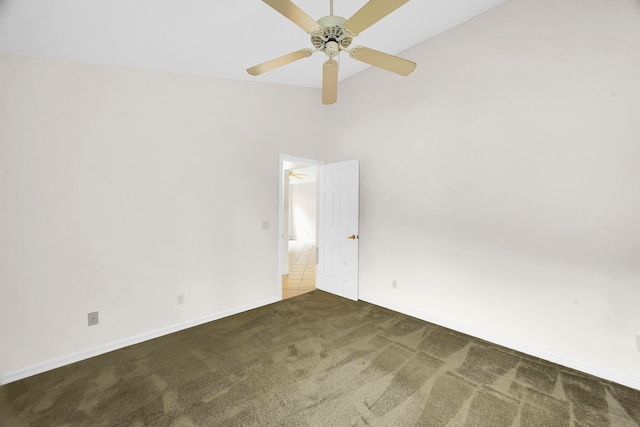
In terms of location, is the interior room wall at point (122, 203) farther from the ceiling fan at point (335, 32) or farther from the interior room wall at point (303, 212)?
the interior room wall at point (303, 212)

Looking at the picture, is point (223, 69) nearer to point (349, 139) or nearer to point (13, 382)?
point (349, 139)

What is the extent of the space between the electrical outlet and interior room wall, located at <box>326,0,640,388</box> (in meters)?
3.12

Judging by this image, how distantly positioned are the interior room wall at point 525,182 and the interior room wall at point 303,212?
6.84 m

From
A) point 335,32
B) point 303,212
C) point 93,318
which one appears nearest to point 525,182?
point 335,32

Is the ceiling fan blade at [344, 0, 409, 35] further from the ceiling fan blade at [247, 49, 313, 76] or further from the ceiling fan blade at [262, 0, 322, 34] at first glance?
the ceiling fan blade at [247, 49, 313, 76]

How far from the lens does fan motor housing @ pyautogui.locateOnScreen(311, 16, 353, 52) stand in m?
1.50

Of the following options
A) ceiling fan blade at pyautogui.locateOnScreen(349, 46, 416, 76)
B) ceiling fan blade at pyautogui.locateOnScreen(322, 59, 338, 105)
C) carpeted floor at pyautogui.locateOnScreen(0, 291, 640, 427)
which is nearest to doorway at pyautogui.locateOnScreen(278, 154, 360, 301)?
carpeted floor at pyautogui.locateOnScreen(0, 291, 640, 427)

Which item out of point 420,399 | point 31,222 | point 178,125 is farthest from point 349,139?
point 31,222

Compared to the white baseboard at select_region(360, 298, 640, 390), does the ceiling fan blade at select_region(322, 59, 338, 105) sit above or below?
above

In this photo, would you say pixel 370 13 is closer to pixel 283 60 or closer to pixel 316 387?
pixel 283 60

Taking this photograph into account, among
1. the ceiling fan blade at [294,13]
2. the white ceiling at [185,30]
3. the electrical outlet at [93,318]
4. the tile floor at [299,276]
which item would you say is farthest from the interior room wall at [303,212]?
the ceiling fan blade at [294,13]

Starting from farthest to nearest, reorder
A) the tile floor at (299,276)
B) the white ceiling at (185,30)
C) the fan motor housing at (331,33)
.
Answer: the tile floor at (299,276) → the white ceiling at (185,30) → the fan motor housing at (331,33)

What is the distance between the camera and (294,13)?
1.41 metres

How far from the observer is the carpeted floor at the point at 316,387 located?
1623mm
